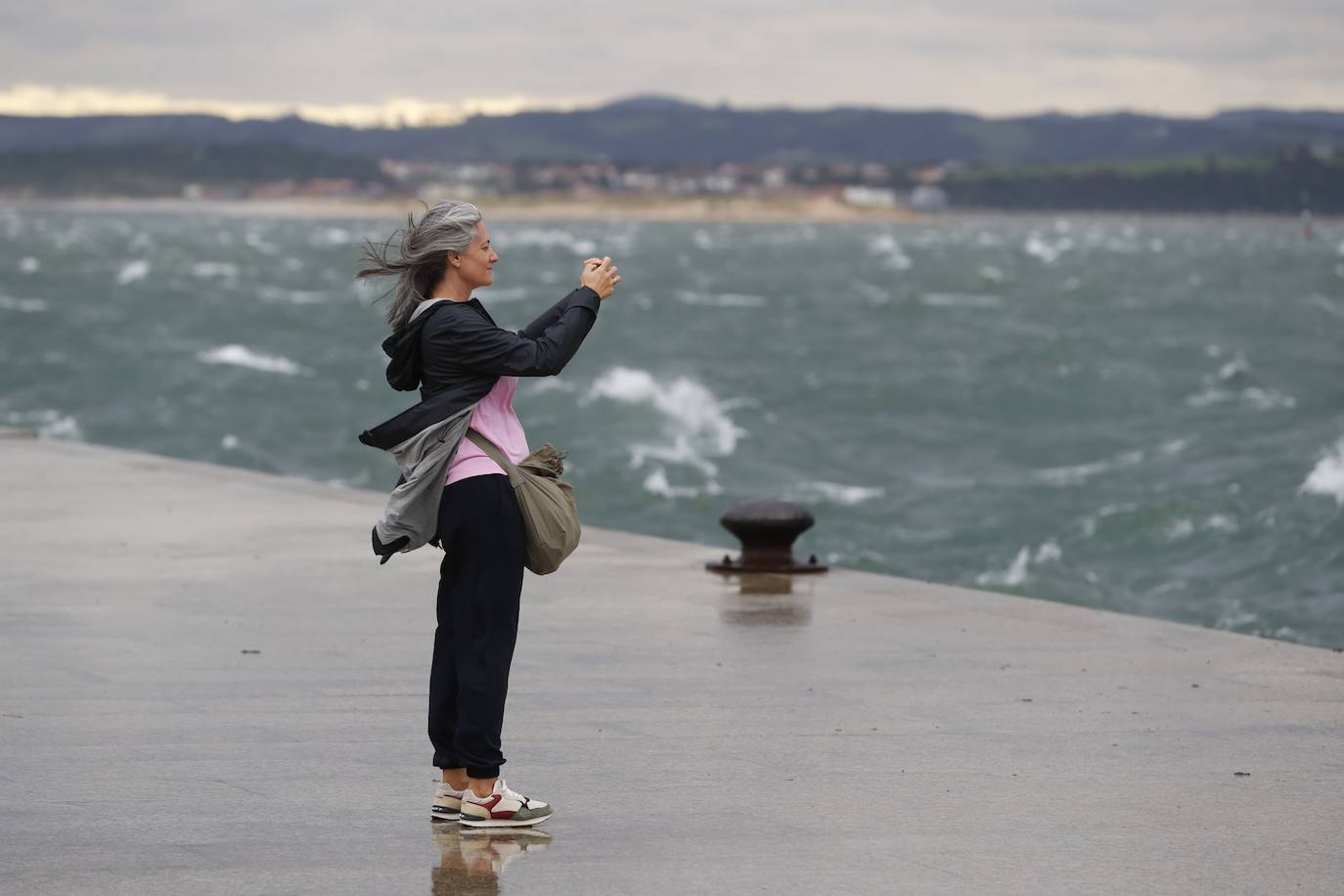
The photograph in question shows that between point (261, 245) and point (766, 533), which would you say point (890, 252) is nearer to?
→ point (261, 245)

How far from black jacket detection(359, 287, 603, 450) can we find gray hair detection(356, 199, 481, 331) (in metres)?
0.08

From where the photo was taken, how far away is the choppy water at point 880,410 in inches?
921

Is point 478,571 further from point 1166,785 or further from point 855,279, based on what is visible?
point 855,279

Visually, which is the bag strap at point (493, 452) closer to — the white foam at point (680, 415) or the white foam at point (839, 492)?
the white foam at point (839, 492)

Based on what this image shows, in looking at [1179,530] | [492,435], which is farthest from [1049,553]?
[492,435]

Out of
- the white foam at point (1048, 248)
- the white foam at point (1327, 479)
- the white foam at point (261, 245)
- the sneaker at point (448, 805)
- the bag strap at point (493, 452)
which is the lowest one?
the white foam at point (1327, 479)

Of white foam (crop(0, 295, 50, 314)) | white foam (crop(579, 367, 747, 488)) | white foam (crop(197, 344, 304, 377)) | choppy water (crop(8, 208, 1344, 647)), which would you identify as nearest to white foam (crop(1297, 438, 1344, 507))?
choppy water (crop(8, 208, 1344, 647))

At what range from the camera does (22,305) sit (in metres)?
57.1

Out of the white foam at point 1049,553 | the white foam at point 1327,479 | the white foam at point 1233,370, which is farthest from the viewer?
the white foam at point 1233,370

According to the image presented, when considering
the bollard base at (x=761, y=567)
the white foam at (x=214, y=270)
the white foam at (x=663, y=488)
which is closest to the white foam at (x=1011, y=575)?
the white foam at (x=663, y=488)

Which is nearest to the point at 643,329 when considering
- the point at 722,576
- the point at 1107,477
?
the point at 1107,477

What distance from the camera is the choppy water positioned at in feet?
76.7

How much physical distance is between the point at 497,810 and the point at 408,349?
1186 mm

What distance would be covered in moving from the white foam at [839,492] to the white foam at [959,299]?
37.5m
